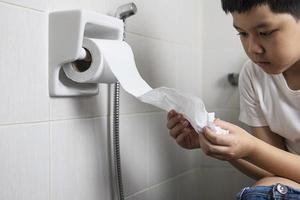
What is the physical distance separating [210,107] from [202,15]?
0.34 metres

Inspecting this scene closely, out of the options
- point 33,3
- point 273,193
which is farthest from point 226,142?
point 33,3

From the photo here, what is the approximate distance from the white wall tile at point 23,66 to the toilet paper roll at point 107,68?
0.06 m

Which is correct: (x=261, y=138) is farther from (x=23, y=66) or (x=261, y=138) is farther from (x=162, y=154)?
(x=23, y=66)

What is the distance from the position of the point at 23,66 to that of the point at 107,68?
0.15 meters

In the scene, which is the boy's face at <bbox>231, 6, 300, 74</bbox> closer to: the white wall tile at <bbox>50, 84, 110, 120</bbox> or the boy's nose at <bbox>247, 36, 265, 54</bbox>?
the boy's nose at <bbox>247, 36, 265, 54</bbox>

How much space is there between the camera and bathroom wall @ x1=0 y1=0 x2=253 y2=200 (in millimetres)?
639

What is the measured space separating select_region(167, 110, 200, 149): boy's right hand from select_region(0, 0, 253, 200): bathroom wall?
0.46ft

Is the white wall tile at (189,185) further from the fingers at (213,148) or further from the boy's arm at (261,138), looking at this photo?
the fingers at (213,148)

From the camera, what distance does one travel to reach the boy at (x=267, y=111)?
29.0 inches

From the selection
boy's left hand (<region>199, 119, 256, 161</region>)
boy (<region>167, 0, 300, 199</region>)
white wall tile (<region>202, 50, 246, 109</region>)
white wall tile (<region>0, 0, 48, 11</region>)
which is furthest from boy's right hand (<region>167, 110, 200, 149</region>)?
white wall tile (<region>202, 50, 246, 109</region>)

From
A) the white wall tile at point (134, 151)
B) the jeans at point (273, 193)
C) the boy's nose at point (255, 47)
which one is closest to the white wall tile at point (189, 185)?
the white wall tile at point (134, 151)

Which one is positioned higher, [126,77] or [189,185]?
[126,77]

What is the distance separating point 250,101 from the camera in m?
1.04

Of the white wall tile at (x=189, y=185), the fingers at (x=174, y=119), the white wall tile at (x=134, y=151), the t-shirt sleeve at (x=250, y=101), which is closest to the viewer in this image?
the fingers at (x=174, y=119)
